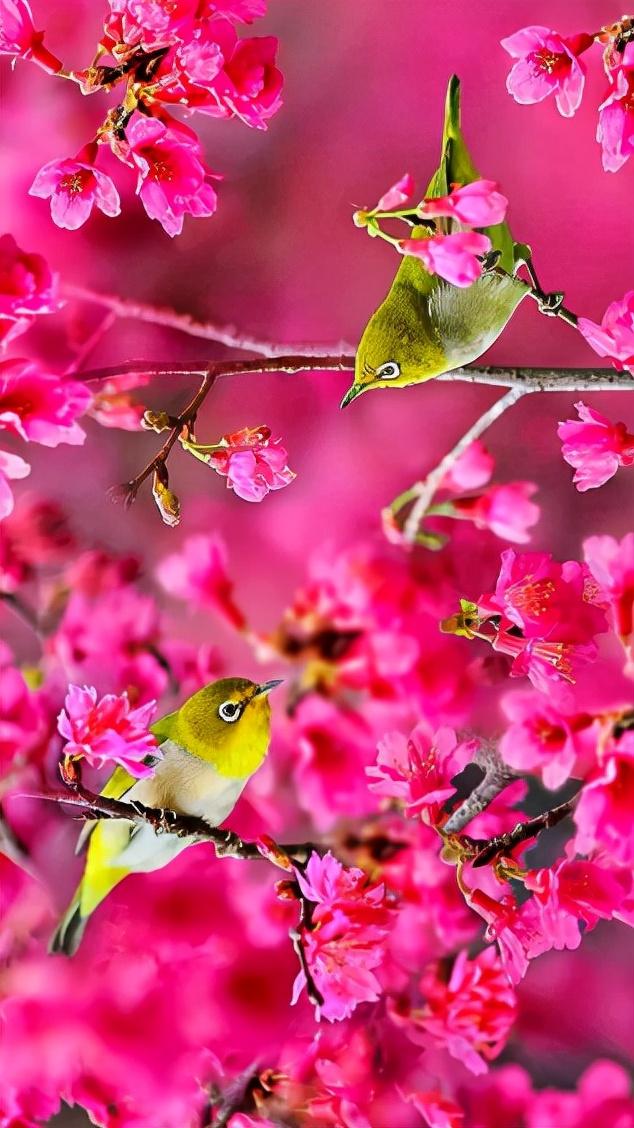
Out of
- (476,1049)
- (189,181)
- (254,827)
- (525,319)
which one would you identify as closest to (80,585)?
(254,827)

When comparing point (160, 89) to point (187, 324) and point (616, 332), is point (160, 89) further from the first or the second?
point (616, 332)

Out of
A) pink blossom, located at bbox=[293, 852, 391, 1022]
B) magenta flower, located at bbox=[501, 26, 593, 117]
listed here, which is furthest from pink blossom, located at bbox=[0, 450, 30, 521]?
magenta flower, located at bbox=[501, 26, 593, 117]

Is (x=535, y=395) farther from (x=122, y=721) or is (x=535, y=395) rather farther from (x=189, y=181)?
(x=122, y=721)

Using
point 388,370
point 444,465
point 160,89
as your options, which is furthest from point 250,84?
point 444,465

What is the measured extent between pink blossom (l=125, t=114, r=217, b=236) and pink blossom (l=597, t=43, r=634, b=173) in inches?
14.7

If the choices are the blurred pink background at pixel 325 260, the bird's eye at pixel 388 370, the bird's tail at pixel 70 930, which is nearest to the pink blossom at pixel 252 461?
the blurred pink background at pixel 325 260

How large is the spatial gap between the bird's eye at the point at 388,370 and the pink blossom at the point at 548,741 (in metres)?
0.33

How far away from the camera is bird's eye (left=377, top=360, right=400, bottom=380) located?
0.85 m

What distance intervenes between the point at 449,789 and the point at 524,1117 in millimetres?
348

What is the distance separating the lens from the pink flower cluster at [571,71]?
2.73 feet

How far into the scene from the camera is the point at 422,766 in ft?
2.91

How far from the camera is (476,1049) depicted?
0.92 meters

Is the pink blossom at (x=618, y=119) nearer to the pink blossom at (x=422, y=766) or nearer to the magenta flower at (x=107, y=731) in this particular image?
the pink blossom at (x=422, y=766)

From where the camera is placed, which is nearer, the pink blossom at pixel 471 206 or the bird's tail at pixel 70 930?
the pink blossom at pixel 471 206
